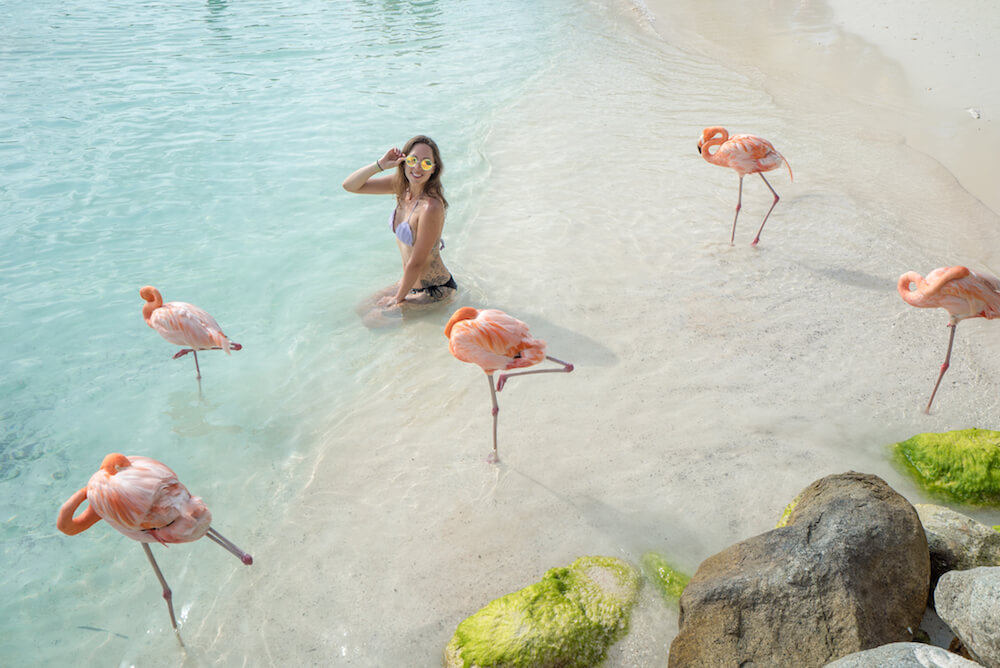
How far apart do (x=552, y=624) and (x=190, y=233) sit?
6568 mm

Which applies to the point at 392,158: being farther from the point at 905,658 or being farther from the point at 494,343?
the point at 905,658

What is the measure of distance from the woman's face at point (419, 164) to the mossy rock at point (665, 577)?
3.08 metres

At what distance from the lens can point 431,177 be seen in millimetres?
5371

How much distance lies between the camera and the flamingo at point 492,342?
12.5 ft

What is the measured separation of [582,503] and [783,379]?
1.94 m

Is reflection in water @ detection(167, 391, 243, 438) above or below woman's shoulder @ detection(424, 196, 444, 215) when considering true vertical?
below

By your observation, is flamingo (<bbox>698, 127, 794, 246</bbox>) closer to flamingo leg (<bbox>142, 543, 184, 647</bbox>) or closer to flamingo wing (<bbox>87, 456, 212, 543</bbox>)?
flamingo wing (<bbox>87, 456, 212, 543</bbox>)

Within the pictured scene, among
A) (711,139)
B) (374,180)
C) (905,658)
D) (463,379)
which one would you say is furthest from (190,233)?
(905,658)

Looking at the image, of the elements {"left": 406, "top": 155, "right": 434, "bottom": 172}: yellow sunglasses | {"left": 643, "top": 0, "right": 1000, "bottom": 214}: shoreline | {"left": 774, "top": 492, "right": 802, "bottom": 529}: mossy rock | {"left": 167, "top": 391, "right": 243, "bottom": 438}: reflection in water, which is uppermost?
{"left": 406, "top": 155, "right": 434, "bottom": 172}: yellow sunglasses

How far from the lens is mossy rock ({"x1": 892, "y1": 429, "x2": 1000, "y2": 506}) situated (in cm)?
399

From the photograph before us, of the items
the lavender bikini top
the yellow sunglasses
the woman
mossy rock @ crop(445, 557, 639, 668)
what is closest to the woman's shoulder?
the woman

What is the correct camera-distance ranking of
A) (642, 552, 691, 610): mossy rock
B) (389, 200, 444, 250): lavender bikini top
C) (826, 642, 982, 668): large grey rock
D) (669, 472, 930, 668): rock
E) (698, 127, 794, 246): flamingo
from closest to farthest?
(826, 642, 982, 668): large grey rock → (669, 472, 930, 668): rock → (642, 552, 691, 610): mossy rock → (389, 200, 444, 250): lavender bikini top → (698, 127, 794, 246): flamingo

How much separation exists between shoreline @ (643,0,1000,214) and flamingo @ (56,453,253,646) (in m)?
8.49

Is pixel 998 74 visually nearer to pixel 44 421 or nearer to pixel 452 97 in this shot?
pixel 452 97
